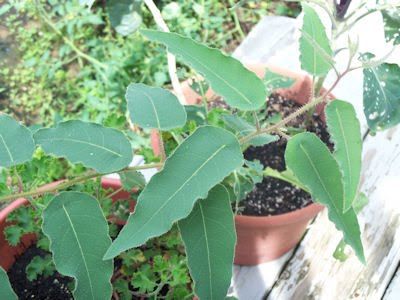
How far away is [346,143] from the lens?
2.41 ft

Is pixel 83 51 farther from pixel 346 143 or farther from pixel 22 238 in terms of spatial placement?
pixel 346 143

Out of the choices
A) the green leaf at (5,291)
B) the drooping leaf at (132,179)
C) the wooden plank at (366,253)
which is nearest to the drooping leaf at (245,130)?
the drooping leaf at (132,179)

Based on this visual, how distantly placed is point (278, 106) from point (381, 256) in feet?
1.43

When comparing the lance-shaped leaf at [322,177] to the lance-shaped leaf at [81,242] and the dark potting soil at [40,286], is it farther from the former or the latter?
the dark potting soil at [40,286]

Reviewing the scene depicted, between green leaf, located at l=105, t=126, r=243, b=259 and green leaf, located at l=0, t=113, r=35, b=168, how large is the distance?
0.63ft

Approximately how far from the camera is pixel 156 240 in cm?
106

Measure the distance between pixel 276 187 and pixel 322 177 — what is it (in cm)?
57

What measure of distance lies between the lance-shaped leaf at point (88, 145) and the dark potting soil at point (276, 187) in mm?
456

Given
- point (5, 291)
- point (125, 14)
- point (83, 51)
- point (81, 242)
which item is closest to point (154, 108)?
point (81, 242)

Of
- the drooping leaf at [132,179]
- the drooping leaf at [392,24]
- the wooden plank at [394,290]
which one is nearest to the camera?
the drooping leaf at [132,179]

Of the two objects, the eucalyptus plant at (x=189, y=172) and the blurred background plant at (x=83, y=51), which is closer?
the eucalyptus plant at (x=189, y=172)

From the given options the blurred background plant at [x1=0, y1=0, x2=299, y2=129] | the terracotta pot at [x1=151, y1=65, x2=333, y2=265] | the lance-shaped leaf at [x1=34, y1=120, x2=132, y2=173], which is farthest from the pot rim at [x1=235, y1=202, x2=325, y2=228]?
the blurred background plant at [x1=0, y1=0, x2=299, y2=129]

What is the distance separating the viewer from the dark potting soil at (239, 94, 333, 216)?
1276 millimetres

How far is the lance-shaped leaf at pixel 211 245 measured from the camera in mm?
730
